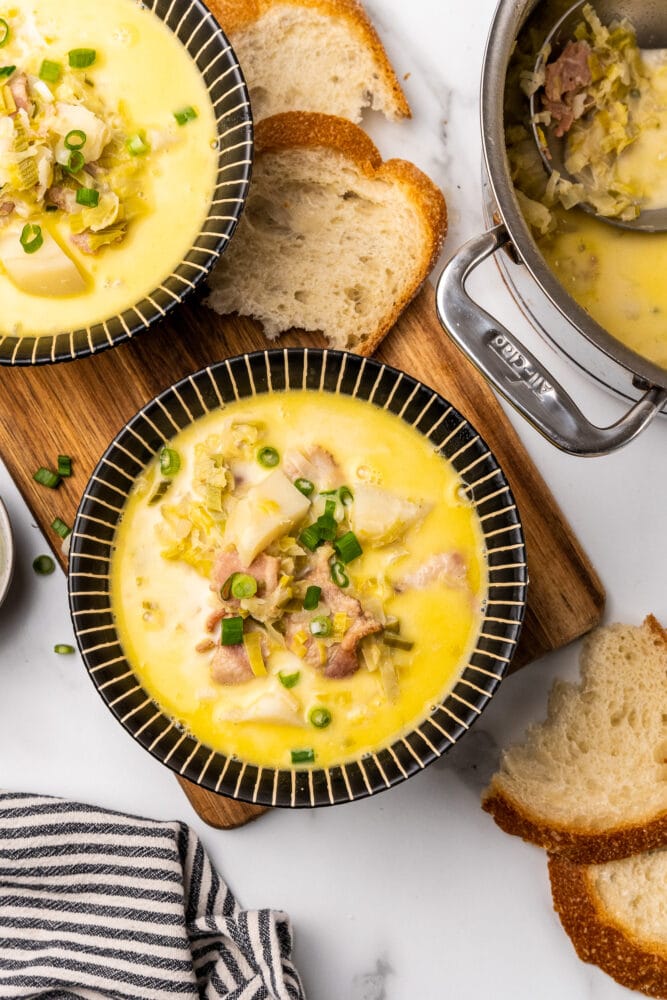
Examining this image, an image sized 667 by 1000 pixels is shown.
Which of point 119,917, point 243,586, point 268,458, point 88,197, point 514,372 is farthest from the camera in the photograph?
point 119,917

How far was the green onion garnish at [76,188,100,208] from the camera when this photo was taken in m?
2.80

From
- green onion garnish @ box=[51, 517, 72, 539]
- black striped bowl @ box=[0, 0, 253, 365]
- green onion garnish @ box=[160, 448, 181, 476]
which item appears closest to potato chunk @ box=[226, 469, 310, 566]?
green onion garnish @ box=[160, 448, 181, 476]

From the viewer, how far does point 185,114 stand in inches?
115

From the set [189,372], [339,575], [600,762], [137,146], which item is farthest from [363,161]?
[600,762]

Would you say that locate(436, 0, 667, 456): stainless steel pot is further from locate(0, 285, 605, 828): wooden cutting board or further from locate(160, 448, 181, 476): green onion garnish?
locate(160, 448, 181, 476): green onion garnish

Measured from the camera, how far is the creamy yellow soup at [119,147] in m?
2.86

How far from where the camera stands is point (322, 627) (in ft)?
8.45

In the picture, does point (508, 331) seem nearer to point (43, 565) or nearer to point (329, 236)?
point (329, 236)

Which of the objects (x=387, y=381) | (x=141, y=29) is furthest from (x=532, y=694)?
(x=141, y=29)

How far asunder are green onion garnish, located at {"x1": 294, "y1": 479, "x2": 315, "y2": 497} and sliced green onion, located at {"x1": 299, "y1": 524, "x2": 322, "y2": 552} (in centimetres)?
9

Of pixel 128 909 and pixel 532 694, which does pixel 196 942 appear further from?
pixel 532 694

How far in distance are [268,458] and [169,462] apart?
11.1 inches

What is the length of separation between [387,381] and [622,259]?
846 mm

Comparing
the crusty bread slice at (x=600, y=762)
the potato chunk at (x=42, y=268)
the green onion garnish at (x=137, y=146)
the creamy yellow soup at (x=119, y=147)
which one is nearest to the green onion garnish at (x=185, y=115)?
the creamy yellow soup at (x=119, y=147)
